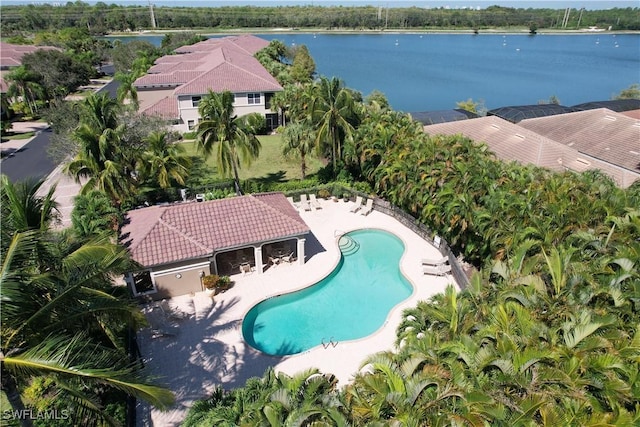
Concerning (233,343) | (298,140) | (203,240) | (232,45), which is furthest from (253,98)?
(232,45)

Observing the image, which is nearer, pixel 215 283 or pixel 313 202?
pixel 215 283

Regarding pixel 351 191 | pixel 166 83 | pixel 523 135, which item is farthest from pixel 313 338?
pixel 166 83

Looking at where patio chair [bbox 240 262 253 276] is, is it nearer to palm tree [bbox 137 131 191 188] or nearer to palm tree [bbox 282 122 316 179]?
palm tree [bbox 137 131 191 188]

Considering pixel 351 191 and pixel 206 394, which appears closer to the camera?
pixel 206 394

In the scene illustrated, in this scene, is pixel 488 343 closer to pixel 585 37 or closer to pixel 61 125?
pixel 61 125

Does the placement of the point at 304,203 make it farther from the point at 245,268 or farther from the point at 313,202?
the point at 245,268

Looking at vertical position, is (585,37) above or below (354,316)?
above
